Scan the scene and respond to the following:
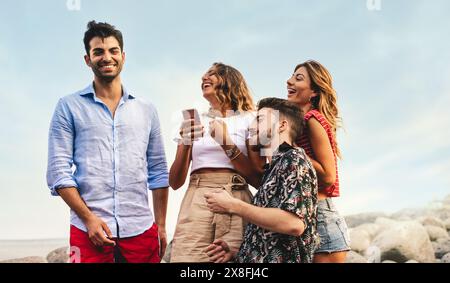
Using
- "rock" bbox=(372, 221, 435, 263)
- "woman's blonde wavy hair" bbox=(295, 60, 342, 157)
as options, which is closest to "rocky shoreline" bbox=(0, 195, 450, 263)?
"rock" bbox=(372, 221, 435, 263)

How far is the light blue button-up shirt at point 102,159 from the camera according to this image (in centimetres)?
291

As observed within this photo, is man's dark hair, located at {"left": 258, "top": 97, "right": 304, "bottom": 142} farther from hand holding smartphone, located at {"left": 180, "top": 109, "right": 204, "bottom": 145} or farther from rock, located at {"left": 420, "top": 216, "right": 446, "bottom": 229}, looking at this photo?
rock, located at {"left": 420, "top": 216, "right": 446, "bottom": 229}

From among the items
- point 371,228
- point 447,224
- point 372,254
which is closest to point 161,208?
point 372,254

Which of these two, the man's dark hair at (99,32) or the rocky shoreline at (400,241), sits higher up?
the man's dark hair at (99,32)

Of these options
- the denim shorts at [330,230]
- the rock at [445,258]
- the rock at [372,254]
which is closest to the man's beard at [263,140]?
the denim shorts at [330,230]

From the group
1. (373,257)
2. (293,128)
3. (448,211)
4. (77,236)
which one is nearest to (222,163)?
(293,128)

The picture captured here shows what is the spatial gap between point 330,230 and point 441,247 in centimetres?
489

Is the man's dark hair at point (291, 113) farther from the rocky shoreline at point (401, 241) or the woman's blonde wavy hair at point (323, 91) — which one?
the rocky shoreline at point (401, 241)

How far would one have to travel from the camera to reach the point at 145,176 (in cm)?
307

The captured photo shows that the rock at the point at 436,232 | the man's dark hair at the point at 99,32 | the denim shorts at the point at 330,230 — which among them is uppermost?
the man's dark hair at the point at 99,32

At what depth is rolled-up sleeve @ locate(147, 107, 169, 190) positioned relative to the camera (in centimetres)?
312

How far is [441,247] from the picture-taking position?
23.0 feet

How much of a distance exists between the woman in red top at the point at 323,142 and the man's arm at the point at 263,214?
40 cm

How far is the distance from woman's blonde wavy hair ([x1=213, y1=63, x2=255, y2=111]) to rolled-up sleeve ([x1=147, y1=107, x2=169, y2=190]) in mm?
450
